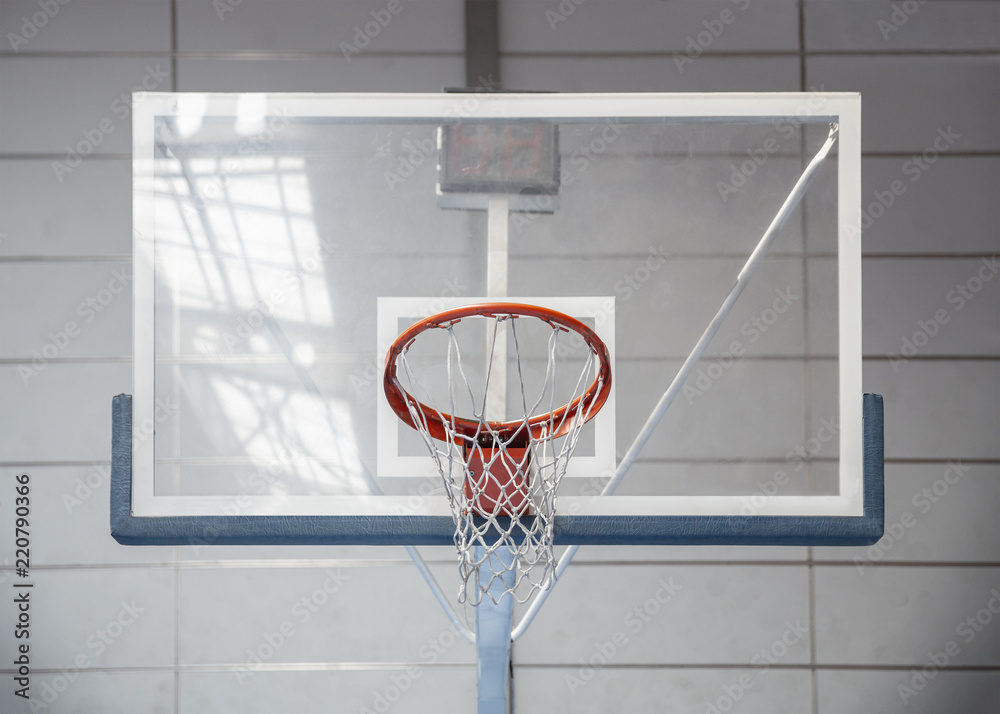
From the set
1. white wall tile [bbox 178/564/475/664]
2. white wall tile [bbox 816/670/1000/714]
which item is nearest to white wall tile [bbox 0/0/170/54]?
white wall tile [bbox 178/564/475/664]

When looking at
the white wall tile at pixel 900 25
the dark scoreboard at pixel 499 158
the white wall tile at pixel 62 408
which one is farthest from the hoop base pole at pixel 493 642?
the white wall tile at pixel 900 25

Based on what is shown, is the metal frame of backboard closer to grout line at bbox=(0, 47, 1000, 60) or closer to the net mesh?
the net mesh

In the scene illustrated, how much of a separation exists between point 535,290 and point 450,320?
0.26 meters

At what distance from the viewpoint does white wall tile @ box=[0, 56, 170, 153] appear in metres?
2.57

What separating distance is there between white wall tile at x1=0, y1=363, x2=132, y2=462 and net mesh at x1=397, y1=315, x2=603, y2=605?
1717mm

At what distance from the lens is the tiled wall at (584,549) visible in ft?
8.28

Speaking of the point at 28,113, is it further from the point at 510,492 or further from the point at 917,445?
the point at 917,445

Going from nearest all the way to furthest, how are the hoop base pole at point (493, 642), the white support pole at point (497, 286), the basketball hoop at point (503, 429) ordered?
the basketball hoop at point (503, 429), the white support pole at point (497, 286), the hoop base pole at point (493, 642)

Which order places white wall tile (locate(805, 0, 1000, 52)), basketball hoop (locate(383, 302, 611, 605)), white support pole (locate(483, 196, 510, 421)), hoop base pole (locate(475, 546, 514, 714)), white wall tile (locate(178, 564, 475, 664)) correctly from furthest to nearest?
white wall tile (locate(805, 0, 1000, 52)), white wall tile (locate(178, 564, 475, 664)), hoop base pole (locate(475, 546, 514, 714)), white support pole (locate(483, 196, 510, 421)), basketball hoop (locate(383, 302, 611, 605))

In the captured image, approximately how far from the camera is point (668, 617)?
8.36 ft

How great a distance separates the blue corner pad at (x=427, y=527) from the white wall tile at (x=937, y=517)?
1.37 metres

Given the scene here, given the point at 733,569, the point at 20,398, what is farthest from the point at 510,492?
the point at 20,398

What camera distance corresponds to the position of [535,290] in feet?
4.78

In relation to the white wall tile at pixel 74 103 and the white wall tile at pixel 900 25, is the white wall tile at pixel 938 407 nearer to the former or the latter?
the white wall tile at pixel 900 25
